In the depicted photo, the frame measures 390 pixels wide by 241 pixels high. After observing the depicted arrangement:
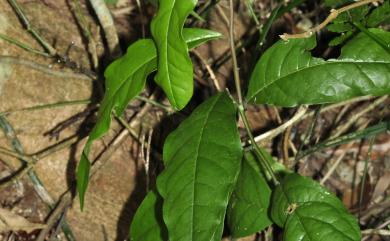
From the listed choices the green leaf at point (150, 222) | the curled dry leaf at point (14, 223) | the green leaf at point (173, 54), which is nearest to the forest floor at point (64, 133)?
the curled dry leaf at point (14, 223)

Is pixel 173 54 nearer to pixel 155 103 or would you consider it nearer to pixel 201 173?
pixel 201 173

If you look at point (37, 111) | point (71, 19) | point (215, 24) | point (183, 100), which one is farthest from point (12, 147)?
point (215, 24)

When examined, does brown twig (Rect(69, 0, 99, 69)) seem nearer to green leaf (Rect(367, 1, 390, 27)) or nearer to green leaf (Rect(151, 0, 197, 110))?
green leaf (Rect(151, 0, 197, 110))

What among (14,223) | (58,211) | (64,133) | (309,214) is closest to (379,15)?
(309,214)


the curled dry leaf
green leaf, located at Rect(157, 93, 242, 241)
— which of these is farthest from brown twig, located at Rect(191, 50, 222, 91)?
→ the curled dry leaf

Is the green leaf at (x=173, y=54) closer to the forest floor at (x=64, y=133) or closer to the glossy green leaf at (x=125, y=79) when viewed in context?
the glossy green leaf at (x=125, y=79)
